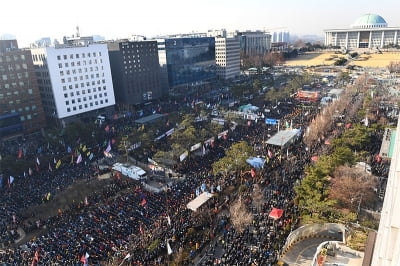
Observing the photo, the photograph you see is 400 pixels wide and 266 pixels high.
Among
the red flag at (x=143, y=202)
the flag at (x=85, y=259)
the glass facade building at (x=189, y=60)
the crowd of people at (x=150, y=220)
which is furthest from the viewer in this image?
the glass facade building at (x=189, y=60)

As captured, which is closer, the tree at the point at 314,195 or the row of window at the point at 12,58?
the tree at the point at 314,195

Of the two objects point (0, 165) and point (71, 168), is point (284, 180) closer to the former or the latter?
point (71, 168)

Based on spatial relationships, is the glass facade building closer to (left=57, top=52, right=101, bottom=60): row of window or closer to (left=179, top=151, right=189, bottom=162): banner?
(left=57, top=52, right=101, bottom=60): row of window

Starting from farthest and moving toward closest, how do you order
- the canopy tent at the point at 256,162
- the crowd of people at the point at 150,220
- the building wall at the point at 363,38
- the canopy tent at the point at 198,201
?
the building wall at the point at 363,38 < the canopy tent at the point at 256,162 < the canopy tent at the point at 198,201 < the crowd of people at the point at 150,220

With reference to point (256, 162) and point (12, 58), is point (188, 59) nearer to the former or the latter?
point (12, 58)

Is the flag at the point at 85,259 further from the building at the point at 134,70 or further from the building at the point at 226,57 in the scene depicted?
the building at the point at 226,57

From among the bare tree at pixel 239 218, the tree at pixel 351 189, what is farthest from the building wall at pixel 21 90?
the tree at pixel 351 189

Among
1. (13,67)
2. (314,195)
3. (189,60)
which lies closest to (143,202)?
(314,195)

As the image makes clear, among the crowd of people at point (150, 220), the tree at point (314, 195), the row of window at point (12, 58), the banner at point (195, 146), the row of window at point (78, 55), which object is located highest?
the row of window at point (12, 58)
